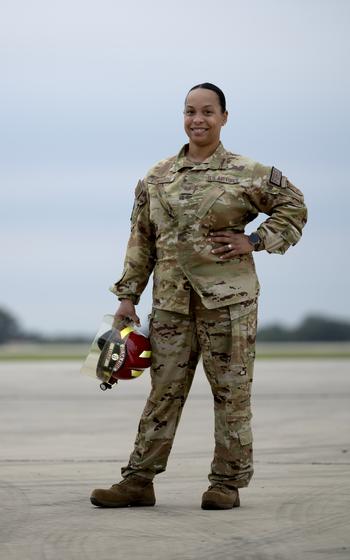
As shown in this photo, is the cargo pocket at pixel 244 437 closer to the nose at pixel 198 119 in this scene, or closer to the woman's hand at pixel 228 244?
the woman's hand at pixel 228 244

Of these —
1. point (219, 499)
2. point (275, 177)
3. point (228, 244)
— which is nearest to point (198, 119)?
point (275, 177)

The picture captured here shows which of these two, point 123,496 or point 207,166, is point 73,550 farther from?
point 207,166

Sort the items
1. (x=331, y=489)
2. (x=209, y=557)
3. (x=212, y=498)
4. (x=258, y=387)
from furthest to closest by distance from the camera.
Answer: (x=258, y=387) → (x=331, y=489) → (x=212, y=498) → (x=209, y=557)

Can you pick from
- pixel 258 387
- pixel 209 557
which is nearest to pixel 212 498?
pixel 209 557

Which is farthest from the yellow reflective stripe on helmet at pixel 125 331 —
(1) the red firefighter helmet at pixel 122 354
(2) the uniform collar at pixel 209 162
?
(2) the uniform collar at pixel 209 162

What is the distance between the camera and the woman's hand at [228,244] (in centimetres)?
696

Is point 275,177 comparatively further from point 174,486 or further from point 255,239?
point 174,486

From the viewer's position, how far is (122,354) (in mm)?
7062

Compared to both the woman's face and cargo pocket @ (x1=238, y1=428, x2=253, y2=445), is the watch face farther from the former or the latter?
cargo pocket @ (x1=238, y1=428, x2=253, y2=445)

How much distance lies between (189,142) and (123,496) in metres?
1.79

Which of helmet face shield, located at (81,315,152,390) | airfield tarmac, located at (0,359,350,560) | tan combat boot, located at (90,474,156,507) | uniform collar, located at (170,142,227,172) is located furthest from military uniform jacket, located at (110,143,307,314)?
airfield tarmac, located at (0,359,350,560)

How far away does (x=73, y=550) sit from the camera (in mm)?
5734

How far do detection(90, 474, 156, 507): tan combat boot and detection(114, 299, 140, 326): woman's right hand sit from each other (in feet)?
2.58

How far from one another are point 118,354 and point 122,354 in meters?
0.02
